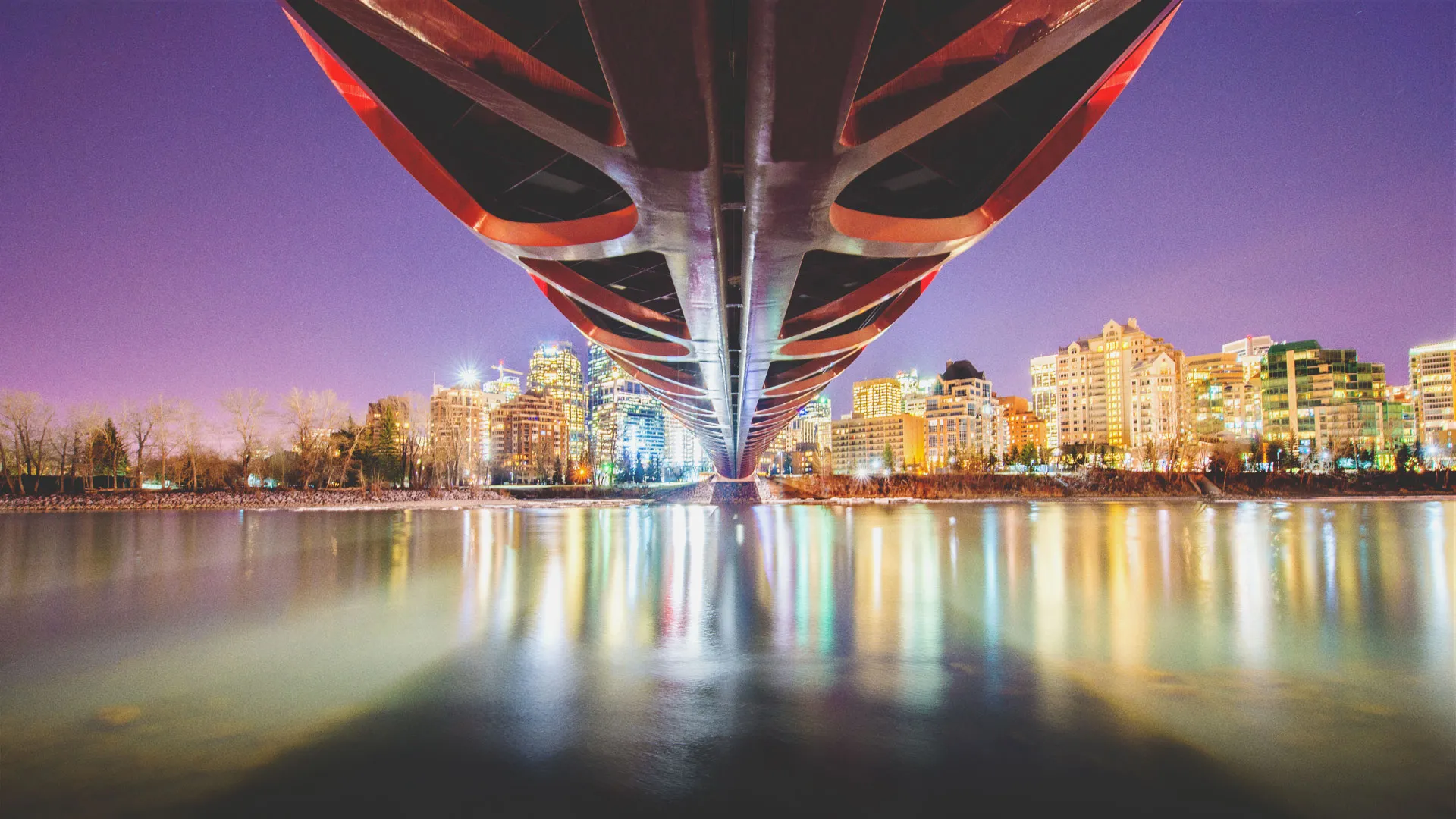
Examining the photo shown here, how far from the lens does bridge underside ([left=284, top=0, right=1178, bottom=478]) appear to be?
6203mm

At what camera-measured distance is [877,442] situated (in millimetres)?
166875

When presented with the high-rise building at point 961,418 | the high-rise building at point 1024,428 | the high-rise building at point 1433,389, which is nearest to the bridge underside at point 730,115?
the high-rise building at point 961,418

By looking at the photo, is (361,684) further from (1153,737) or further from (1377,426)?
(1377,426)

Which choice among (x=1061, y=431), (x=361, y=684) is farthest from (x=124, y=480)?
(x=1061, y=431)

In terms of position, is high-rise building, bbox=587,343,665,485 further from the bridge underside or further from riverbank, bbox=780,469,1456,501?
the bridge underside

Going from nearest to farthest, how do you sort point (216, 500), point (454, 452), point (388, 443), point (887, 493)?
point (216, 500), point (887, 493), point (388, 443), point (454, 452)

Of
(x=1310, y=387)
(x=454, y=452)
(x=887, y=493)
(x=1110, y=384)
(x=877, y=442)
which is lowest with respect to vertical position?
(x=887, y=493)

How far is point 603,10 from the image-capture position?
554cm

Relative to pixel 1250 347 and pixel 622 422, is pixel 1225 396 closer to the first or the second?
pixel 1250 347

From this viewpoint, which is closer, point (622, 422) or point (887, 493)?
point (887, 493)

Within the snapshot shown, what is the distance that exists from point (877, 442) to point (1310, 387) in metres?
82.7

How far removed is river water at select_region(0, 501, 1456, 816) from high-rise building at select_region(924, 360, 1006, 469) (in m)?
133

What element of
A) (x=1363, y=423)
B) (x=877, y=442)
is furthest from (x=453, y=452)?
(x=1363, y=423)

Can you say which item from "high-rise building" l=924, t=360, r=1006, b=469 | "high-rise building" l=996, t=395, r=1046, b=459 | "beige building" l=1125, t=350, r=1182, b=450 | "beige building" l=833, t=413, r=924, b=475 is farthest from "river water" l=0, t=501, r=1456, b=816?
"high-rise building" l=996, t=395, r=1046, b=459
